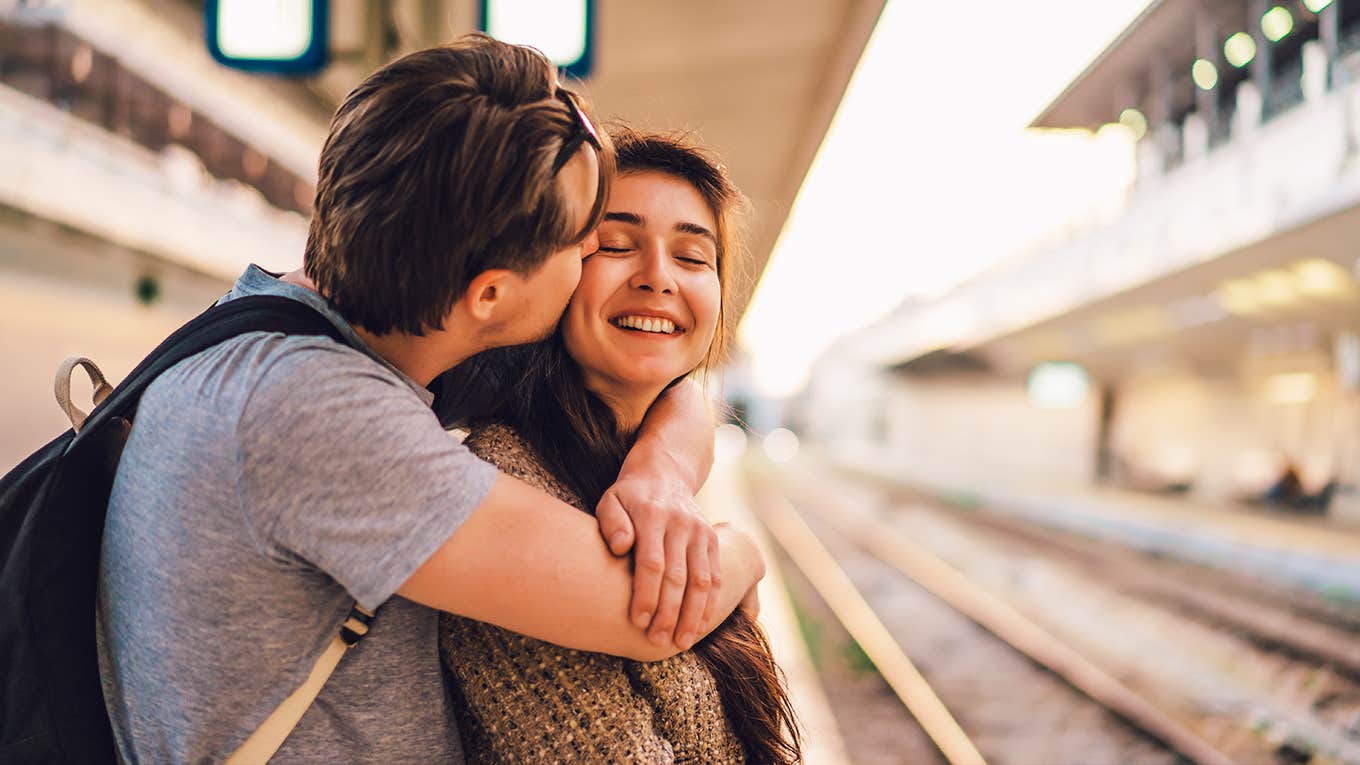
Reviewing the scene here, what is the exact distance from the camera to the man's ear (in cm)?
→ 118

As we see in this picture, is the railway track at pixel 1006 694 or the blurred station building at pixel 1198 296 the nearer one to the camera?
the railway track at pixel 1006 694

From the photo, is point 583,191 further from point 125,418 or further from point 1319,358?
point 1319,358

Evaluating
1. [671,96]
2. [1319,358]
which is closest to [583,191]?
[671,96]

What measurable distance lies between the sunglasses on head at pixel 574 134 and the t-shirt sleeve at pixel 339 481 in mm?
396

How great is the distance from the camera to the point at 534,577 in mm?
1094

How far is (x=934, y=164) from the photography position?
9820 mm

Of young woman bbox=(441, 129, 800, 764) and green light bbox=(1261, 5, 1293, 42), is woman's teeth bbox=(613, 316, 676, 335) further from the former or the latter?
green light bbox=(1261, 5, 1293, 42)

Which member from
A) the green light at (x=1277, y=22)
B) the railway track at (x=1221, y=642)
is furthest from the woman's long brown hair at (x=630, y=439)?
the green light at (x=1277, y=22)

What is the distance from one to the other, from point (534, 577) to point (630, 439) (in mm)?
712

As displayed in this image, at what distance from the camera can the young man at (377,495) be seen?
3.33ft

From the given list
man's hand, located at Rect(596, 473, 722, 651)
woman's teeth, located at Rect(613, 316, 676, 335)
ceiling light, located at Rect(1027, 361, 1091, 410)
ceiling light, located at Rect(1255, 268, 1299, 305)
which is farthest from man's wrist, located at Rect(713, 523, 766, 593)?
ceiling light, located at Rect(1027, 361, 1091, 410)

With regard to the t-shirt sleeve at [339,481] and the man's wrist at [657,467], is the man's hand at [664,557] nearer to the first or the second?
the man's wrist at [657,467]

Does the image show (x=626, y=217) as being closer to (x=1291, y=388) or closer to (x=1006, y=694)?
(x=1006, y=694)

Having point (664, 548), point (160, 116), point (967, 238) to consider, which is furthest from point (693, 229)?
point (967, 238)
